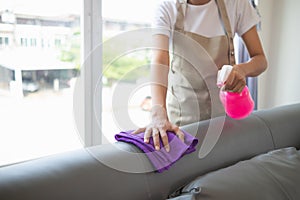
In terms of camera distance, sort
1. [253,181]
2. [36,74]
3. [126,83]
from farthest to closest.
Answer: [36,74]
[253,181]
[126,83]

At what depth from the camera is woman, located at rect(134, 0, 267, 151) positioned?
46.2 inches

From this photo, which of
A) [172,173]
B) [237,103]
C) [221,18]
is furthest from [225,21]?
[172,173]

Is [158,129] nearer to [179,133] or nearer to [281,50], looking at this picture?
[179,133]

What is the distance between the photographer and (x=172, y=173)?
90cm

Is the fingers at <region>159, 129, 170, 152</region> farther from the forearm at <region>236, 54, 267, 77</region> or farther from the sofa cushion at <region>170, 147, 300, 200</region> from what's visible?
the forearm at <region>236, 54, 267, 77</region>

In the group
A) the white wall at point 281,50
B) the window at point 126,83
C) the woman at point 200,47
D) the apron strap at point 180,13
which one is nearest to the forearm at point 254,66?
the woman at point 200,47

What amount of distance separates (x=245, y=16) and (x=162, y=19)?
34cm

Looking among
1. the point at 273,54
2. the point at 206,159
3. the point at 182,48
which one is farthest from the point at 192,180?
the point at 273,54

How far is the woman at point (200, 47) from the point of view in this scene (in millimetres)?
1175

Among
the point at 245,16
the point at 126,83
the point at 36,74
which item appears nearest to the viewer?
the point at 126,83

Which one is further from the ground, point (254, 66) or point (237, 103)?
point (254, 66)

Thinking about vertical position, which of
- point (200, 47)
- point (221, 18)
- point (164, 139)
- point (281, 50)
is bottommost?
point (164, 139)

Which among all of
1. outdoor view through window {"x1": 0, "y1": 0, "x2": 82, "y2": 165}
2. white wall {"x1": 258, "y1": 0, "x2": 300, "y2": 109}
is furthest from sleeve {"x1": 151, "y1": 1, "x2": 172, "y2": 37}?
white wall {"x1": 258, "y1": 0, "x2": 300, "y2": 109}

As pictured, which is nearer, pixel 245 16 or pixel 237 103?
pixel 237 103
